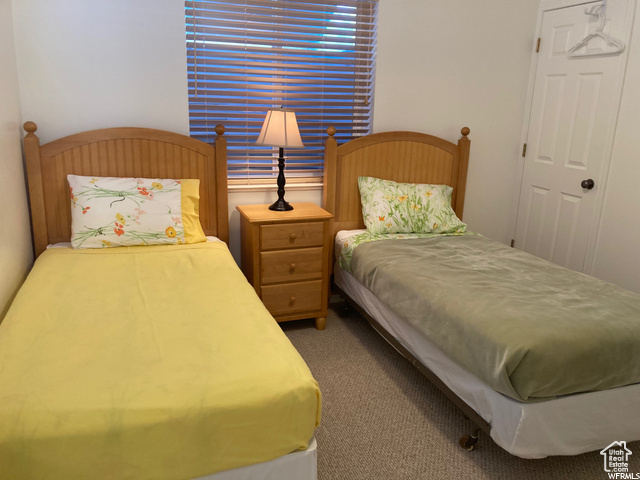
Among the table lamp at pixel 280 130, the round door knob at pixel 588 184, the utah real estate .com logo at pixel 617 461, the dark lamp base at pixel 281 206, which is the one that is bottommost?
the utah real estate .com logo at pixel 617 461

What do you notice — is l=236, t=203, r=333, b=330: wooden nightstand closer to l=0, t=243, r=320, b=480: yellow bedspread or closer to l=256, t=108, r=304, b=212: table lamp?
l=256, t=108, r=304, b=212: table lamp

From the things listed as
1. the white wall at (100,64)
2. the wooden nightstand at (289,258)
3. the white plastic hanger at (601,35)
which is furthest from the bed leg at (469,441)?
the white plastic hanger at (601,35)

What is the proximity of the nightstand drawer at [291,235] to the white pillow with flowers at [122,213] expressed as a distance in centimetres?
44

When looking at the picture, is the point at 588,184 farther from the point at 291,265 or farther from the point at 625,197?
the point at 291,265

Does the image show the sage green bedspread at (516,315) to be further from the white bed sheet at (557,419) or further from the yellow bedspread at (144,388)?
the yellow bedspread at (144,388)

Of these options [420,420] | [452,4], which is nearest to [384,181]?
[452,4]

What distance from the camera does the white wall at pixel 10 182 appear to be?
84.0 inches

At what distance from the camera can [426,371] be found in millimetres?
2254

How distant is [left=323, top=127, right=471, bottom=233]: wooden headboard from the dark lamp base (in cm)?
30

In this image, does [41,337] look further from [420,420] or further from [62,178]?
[420,420]

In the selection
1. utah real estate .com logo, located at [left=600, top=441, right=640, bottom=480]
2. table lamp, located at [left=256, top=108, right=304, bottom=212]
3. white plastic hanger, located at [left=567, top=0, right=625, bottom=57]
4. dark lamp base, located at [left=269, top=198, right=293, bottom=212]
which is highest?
white plastic hanger, located at [left=567, top=0, right=625, bottom=57]

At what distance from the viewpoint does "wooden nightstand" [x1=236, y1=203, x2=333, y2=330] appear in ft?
9.12

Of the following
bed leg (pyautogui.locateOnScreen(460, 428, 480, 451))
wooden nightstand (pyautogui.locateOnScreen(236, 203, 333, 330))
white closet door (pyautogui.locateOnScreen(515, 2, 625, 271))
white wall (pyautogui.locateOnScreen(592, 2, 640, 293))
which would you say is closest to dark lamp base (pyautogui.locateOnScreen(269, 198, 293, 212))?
wooden nightstand (pyautogui.locateOnScreen(236, 203, 333, 330))

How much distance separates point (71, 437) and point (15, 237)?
1441mm
